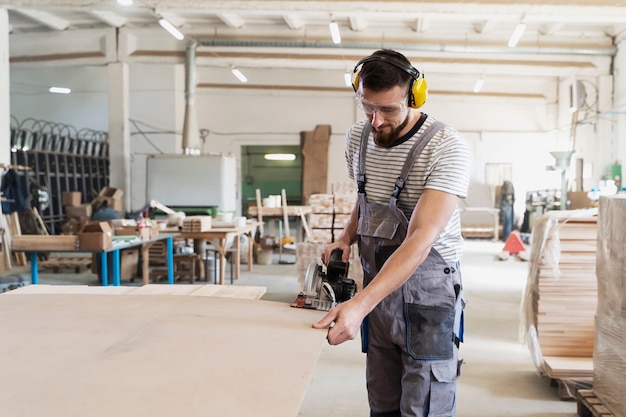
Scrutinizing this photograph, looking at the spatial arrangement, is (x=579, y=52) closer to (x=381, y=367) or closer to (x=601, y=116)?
(x=601, y=116)

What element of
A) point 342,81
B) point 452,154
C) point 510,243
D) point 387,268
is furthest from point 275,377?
point 342,81

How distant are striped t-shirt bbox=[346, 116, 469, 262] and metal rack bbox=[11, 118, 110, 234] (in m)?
8.32

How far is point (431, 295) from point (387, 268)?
0.27 meters

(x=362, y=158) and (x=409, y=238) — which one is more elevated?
(x=362, y=158)

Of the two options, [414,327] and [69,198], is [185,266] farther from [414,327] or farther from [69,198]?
[414,327]

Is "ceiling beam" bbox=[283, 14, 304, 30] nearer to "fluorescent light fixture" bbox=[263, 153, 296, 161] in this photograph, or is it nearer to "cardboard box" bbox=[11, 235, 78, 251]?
"fluorescent light fixture" bbox=[263, 153, 296, 161]

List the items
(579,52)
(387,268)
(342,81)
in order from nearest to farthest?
(387,268) → (579,52) → (342,81)

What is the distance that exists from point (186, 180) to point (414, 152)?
8.16 meters

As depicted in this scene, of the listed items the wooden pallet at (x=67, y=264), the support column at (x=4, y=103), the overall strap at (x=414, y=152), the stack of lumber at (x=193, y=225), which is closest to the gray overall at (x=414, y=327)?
the overall strap at (x=414, y=152)

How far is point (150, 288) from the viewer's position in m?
2.70

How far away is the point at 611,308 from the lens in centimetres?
292

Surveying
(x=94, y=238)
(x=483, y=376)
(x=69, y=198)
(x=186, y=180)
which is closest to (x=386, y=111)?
(x=483, y=376)

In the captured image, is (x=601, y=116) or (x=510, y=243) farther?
(x=601, y=116)

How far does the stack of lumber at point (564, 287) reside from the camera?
12.0ft
